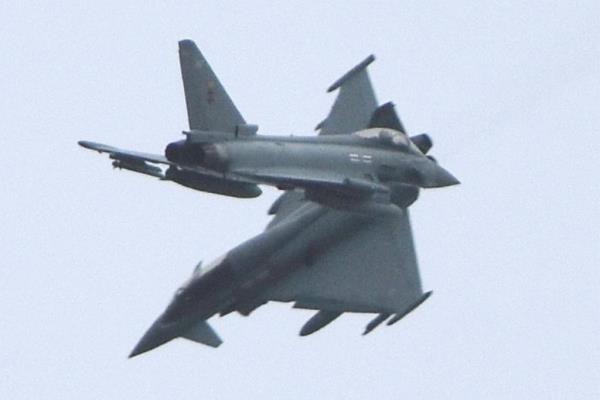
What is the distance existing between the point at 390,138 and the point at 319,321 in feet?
19.8

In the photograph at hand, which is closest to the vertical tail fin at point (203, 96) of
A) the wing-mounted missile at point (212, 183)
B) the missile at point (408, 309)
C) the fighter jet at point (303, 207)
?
the fighter jet at point (303, 207)

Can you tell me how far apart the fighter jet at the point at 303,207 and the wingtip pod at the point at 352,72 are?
1896 millimetres

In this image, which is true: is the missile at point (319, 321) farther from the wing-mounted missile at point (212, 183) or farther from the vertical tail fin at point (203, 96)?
the vertical tail fin at point (203, 96)

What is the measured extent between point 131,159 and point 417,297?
34.8 feet

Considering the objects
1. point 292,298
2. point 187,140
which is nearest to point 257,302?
point 292,298

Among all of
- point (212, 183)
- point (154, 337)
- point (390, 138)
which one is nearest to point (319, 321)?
point (154, 337)

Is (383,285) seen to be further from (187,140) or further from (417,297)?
(187,140)

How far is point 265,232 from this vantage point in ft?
346

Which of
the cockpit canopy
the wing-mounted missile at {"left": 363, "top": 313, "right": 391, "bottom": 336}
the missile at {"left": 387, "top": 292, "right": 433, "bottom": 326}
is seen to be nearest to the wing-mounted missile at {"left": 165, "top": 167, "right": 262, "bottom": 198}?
the cockpit canopy

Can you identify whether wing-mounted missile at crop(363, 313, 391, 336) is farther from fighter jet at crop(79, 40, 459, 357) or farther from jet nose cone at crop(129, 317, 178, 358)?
jet nose cone at crop(129, 317, 178, 358)

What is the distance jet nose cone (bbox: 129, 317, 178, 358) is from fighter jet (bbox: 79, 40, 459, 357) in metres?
0.03

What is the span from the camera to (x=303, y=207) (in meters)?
107

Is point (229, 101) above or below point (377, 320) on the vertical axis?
above

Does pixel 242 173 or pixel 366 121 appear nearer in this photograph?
pixel 242 173
